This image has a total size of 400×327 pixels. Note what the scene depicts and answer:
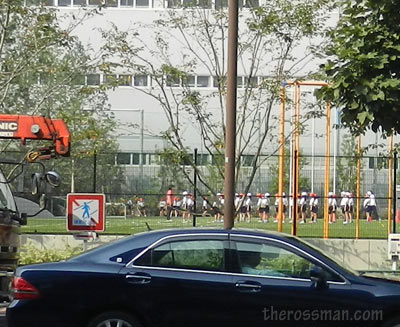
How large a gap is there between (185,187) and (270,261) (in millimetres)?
14359

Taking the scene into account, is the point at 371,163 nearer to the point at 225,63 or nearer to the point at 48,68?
the point at 225,63

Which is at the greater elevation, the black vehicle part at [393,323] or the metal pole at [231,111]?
the metal pole at [231,111]

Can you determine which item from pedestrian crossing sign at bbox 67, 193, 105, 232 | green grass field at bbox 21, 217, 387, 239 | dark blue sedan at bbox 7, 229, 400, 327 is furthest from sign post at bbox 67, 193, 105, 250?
green grass field at bbox 21, 217, 387, 239

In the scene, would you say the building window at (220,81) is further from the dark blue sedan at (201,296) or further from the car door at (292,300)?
the car door at (292,300)

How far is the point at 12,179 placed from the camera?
14445mm

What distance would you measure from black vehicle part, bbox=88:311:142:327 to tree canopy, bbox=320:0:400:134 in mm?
4845

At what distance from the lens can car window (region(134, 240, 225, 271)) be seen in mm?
9867

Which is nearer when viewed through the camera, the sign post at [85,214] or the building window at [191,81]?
the sign post at [85,214]

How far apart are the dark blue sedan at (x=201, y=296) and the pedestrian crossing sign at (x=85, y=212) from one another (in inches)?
243

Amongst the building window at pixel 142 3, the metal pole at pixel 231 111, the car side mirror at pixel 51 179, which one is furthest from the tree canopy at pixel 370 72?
the building window at pixel 142 3

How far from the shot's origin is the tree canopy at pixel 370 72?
12617mm

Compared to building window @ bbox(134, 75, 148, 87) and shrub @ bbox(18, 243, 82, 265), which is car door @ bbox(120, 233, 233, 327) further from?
building window @ bbox(134, 75, 148, 87)

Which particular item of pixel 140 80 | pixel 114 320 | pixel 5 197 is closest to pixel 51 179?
pixel 5 197

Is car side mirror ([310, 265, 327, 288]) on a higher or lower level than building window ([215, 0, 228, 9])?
lower
